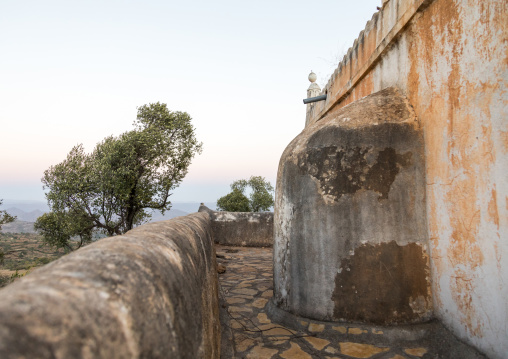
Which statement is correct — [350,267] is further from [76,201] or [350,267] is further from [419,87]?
[76,201]

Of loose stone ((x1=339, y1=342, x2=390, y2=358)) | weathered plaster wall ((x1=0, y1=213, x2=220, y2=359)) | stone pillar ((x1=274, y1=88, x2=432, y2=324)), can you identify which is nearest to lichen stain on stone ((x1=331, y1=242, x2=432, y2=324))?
stone pillar ((x1=274, y1=88, x2=432, y2=324))

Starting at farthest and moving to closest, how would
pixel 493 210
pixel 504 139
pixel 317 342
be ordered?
1. pixel 317 342
2. pixel 493 210
3. pixel 504 139

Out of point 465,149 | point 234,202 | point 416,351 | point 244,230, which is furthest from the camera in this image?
point 234,202

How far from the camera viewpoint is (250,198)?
81.8 ft

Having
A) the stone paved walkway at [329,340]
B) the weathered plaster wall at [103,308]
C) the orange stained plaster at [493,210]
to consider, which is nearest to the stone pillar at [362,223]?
the stone paved walkway at [329,340]

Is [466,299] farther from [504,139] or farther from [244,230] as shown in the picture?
[244,230]

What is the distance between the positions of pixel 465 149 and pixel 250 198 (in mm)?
22254

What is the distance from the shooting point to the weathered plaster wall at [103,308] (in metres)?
0.68

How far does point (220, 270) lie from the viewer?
689 cm

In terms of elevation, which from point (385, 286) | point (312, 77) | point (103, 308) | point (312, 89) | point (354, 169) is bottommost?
point (385, 286)

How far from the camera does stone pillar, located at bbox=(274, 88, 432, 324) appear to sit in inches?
133

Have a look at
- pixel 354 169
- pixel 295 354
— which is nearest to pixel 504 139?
pixel 354 169

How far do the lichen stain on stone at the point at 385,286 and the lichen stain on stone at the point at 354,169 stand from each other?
0.62 metres

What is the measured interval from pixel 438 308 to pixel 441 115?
1.94m
